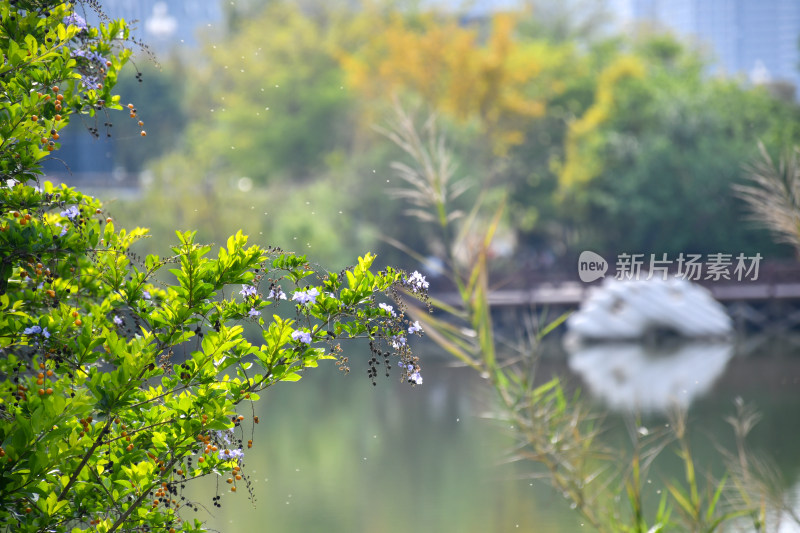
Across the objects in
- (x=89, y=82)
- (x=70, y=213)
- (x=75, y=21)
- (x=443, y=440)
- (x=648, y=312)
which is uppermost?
(x=648, y=312)

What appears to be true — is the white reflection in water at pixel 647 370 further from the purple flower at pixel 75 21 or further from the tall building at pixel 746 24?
the tall building at pixel 746 24

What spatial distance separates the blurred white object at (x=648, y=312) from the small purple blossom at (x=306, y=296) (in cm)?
1261

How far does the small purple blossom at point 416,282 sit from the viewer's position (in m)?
2.20

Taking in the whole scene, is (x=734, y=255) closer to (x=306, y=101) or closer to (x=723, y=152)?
(x=723, y=152)

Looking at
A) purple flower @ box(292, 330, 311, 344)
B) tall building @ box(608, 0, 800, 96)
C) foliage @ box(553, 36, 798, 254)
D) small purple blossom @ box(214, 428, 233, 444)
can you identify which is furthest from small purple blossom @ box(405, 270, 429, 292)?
tall building @ box(608, 0, 800, 96)

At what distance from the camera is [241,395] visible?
6.97 feet

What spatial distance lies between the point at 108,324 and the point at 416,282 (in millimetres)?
727

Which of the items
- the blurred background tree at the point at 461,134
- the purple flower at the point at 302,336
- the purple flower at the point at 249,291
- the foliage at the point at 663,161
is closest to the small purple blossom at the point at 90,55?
the purple flower at the point at 249,291

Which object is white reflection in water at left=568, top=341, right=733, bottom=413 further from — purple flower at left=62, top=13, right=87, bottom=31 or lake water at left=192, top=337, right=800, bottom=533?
purple flower at left=62, top=13, right=87, bottom=31

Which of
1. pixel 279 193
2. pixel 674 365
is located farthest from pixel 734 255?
pixel 279 193

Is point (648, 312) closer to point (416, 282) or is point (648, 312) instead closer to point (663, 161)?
point (663, 161)

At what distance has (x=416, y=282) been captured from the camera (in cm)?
221
